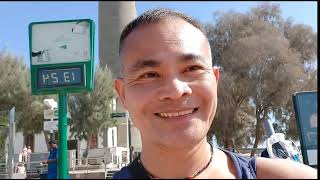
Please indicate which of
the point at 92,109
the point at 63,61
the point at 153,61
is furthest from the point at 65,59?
the point at 92,109

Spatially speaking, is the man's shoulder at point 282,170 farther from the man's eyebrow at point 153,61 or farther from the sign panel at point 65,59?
the sign panel at point 65,59

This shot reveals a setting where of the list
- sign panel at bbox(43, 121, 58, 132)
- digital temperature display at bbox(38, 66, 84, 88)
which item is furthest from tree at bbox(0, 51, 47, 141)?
digital temperature display at bbox(38, 66, 84, 88)

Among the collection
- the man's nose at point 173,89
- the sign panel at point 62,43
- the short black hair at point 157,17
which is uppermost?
the sign panel at point 62,43

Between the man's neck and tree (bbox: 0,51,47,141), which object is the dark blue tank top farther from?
tree (bbox: 0,51,47,141)

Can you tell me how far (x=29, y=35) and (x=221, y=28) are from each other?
19.5 m

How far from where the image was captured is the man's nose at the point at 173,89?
3.86 feet

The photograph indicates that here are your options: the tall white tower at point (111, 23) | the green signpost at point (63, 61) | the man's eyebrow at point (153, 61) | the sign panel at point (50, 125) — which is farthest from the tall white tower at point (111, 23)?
the man's eyebrow at point (153, 61)

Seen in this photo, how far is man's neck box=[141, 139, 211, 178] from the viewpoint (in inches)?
47.6

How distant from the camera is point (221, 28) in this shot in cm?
2683

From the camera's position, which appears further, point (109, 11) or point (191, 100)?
point (109, 11)

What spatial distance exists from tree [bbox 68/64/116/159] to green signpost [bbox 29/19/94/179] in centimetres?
1881

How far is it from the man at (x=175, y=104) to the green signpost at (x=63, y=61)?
658 cm

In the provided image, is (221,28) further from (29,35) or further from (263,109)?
(29,35)

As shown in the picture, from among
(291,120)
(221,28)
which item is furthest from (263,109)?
(221,28)
